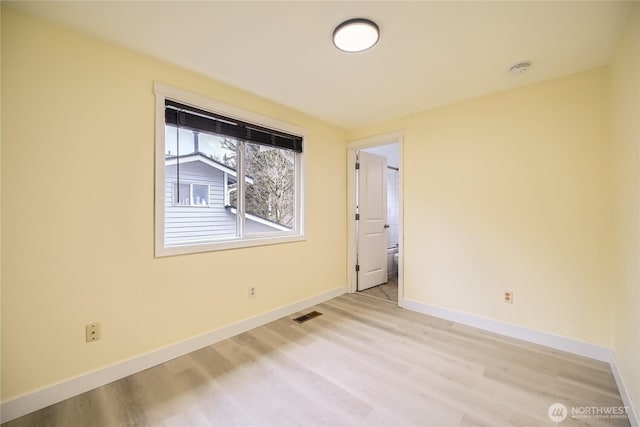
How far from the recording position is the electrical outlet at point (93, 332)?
1.72 meters

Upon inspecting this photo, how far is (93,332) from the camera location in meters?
1.74

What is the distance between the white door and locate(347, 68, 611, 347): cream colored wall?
77 cm

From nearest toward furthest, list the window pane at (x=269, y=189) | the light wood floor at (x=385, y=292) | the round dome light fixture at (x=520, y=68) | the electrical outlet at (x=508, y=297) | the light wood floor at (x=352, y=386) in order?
1. the light wood floor at (x=352, y=386)
2. the round dome light fixture at (x=520, y=68)
3. the electrical outlet at (x=508, y=297)
4. the window pane at (x=269, y=189)
5. the light wood floor at (x=385, y=292)

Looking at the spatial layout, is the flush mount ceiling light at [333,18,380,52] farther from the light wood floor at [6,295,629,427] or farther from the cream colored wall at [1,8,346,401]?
the light wood floor at [6,295,629,427]

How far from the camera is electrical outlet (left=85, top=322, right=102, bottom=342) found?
5.64 ft

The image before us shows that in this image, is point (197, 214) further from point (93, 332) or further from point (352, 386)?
point (352, 386)

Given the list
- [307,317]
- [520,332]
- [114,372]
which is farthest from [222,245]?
[520,332]

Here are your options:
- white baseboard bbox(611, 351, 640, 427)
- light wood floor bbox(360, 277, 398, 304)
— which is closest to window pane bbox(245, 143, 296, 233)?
light wood floor bbox(360, 277, 398, 304)

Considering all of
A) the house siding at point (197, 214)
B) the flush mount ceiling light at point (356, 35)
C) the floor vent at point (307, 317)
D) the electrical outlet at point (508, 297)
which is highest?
the flush mount ceiling light at point (356, 35)

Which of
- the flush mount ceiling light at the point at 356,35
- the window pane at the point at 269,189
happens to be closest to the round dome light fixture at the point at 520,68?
the flush mount ceiling light at the point at 356,35

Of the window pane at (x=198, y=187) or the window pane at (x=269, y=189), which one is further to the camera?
the window pane at (x=269, y=189)

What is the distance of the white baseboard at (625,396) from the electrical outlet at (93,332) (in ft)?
10.2

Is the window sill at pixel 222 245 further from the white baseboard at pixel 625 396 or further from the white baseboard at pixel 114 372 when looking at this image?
the white baseboard at pixel 625 396

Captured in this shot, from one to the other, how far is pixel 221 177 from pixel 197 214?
42 cm
